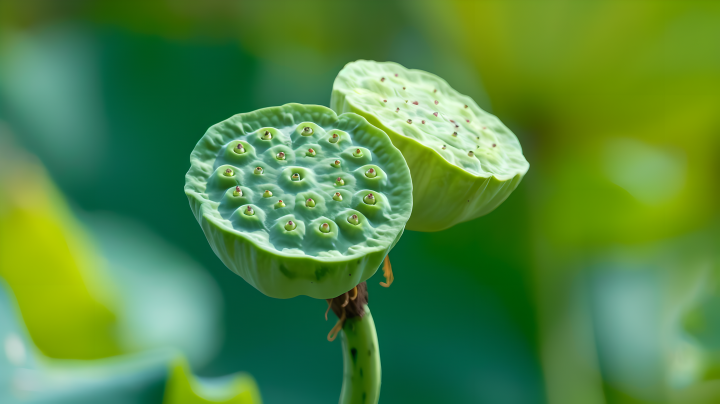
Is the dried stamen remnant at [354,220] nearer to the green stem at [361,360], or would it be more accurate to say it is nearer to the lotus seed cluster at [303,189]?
the lotus seed cluster at [303,189]

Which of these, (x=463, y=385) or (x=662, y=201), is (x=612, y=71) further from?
(x=463, y=385)

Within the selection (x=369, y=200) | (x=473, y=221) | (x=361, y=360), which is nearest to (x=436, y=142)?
(x=369, y=200)

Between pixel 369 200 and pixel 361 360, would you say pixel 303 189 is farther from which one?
pixel 361 360

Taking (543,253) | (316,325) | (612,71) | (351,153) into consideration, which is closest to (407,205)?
(351,153)

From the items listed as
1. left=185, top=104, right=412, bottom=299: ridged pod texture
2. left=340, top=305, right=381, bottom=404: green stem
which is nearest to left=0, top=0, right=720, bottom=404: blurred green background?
left=340, top=305, right=381, bottom=404: green stem

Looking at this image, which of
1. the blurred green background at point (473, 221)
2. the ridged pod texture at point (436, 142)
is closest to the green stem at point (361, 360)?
the ridged pod texture at point (436, 142)

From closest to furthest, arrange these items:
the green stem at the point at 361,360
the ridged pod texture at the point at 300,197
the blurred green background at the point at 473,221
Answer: the ridged pod texture at the point at 300,197 < the green stem at the point at 361,360 < the blurred green background at the point at 473,221

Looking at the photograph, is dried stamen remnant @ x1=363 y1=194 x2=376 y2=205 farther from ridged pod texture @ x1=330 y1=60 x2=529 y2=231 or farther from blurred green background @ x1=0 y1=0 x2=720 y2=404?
blurred green background @ x1=0 y1=0 x2=720 y2=404
